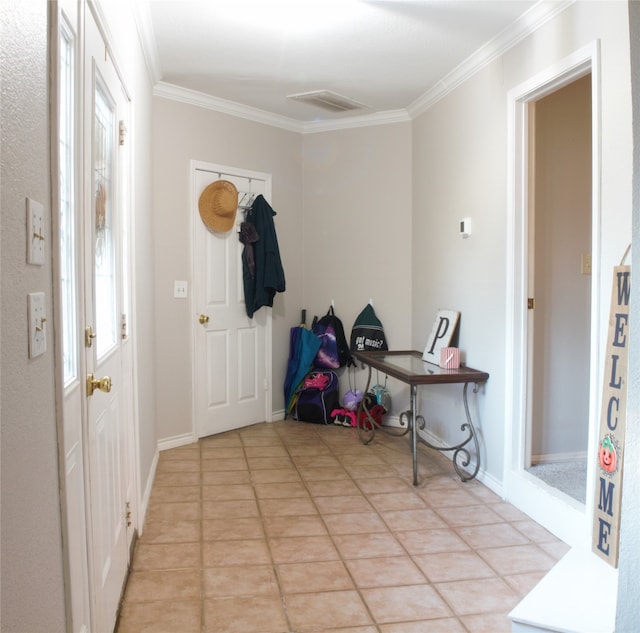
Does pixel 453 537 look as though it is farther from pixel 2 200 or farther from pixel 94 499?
pixel 2 200

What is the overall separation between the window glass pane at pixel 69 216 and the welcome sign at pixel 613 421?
1.84 meters

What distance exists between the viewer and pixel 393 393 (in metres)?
4.34

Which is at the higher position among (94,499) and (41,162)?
(41,162)

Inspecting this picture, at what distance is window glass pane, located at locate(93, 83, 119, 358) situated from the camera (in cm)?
171

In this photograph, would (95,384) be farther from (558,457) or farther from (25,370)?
(558,457)

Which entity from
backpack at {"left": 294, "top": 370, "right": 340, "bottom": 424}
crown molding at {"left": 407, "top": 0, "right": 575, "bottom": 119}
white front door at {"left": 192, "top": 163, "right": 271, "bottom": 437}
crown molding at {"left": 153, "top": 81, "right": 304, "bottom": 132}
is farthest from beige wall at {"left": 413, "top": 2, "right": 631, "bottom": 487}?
white front door at {"left": 192, "top": 163, "right": 271, "bottom": 437}

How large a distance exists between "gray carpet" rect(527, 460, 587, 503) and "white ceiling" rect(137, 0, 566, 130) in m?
2.29

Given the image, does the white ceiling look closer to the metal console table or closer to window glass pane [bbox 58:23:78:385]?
window glass pane [bbox 58:23:78:385]

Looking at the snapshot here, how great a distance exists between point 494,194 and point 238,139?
6.72 ft

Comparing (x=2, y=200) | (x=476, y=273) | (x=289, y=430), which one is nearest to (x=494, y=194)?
(x=476, y=273)

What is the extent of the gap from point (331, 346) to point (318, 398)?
1.42 ft

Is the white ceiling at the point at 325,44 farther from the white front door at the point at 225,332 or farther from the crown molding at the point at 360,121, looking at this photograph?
the white front door at the point at 225,332

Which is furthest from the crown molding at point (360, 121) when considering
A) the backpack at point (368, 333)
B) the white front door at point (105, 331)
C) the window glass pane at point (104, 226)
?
the window glass pane at point (104, 226)

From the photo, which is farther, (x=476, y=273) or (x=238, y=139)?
(x=238, y=139)
